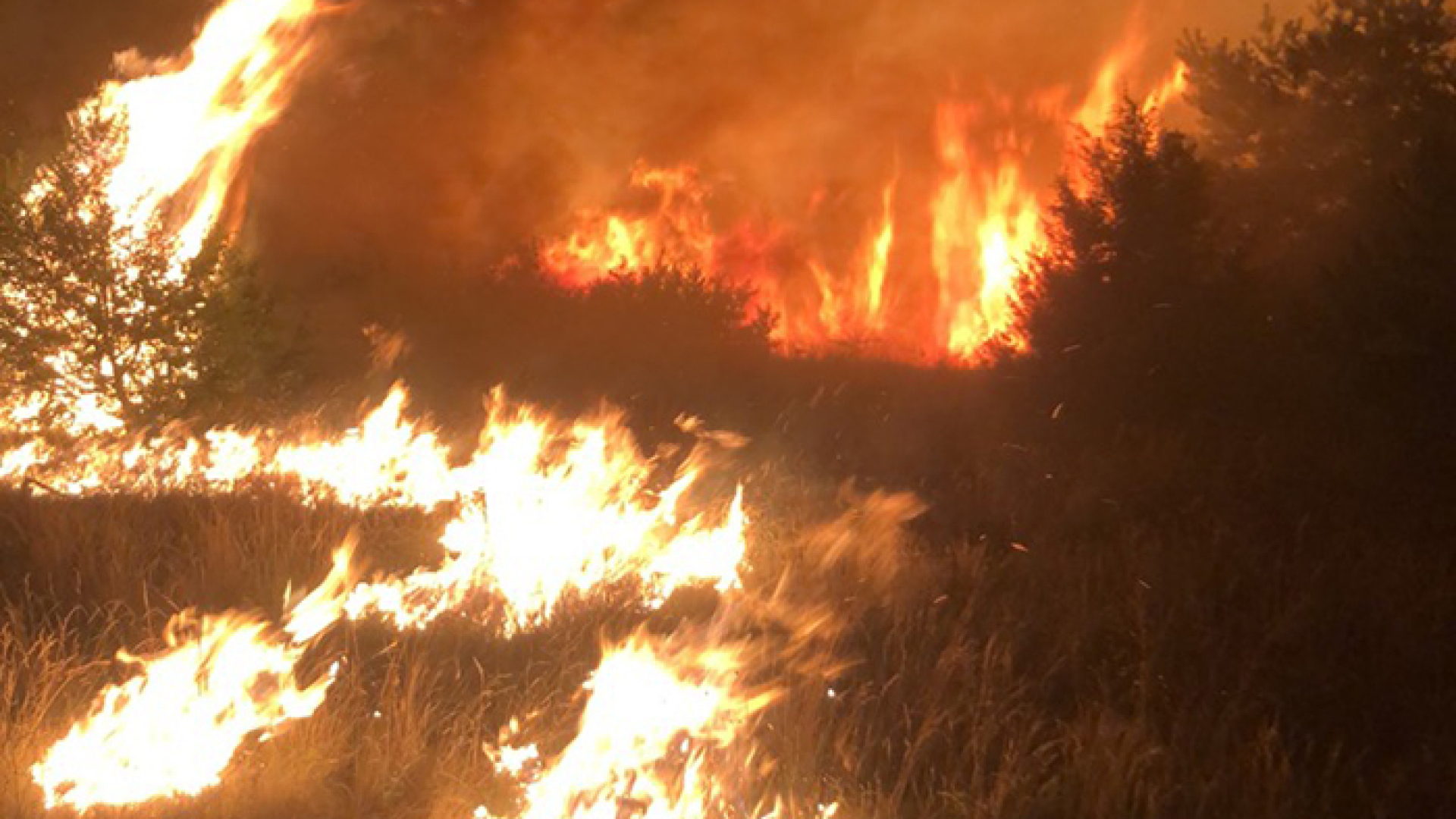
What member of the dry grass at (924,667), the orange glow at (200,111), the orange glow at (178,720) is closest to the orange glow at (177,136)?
the orange glow at (200,111)

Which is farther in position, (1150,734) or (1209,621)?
(1209,621)

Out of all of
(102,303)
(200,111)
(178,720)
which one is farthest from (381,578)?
(200,111)

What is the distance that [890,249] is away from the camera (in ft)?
64.2

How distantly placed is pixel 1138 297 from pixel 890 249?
6.18 m

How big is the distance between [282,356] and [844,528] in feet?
16.2

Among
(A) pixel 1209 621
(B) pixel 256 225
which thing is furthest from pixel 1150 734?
(B) pixel 256 225

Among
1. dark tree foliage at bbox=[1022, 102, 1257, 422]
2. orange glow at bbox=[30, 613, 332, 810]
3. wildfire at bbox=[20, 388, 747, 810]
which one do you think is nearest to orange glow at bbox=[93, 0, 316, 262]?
wildfire at bbox=[20, 388, 747, 810]

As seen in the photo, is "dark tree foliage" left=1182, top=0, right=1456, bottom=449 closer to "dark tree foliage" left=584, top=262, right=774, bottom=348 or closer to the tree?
the tree

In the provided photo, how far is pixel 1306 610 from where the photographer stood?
20.6 feet

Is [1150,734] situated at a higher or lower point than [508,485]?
lower

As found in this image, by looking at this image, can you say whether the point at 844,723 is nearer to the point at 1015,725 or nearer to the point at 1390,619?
the point at 1015,725

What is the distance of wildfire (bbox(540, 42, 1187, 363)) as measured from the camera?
18203 mm

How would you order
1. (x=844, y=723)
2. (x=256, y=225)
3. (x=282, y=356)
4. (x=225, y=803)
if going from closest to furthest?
(x=225, y=803) < (x=844, y=723) < (x=282, y=356) < (x=256, y=225)

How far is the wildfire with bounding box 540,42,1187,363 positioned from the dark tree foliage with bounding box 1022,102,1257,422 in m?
2.92
